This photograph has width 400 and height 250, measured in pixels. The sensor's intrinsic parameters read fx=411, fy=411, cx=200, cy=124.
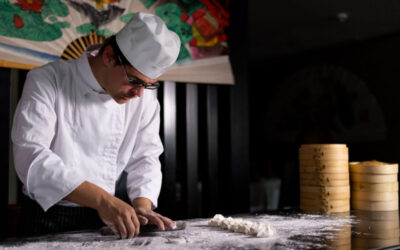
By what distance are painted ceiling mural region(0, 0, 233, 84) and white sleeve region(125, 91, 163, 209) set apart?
30.0 inches

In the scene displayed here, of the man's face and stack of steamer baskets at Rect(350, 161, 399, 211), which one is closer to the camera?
the man's face

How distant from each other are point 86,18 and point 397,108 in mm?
5200

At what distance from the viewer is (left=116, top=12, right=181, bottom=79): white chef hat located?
1785 millimetres

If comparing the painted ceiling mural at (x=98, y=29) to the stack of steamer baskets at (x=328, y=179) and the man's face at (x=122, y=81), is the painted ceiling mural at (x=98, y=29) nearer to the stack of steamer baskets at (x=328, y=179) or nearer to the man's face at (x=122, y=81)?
the man's face at (x=122, y=81)

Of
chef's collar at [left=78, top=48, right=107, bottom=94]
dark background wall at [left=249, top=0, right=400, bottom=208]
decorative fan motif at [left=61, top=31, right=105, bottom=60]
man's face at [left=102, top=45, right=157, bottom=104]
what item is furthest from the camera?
dark background wall at [left=249, top=0, right=400, bottom=208]

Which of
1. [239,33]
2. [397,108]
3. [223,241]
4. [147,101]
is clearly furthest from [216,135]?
[397,108]

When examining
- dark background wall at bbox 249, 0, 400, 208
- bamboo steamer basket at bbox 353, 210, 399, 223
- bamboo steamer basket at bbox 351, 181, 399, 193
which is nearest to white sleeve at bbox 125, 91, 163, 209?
bamboo steamer basket at bbox 353, 210, 399, 223

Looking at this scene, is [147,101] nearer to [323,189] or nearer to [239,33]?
[323,189]

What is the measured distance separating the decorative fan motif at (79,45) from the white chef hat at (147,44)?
33.0 inches

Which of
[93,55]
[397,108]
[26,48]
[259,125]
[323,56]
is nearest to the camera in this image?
[93,55]

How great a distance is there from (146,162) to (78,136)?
0.36 metres

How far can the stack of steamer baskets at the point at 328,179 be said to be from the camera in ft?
7.03

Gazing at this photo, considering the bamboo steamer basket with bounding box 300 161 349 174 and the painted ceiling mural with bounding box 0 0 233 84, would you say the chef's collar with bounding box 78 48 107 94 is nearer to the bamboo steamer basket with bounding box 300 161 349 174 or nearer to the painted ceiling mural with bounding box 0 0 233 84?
the painted ceiling mural with bounding box 0 0 233 84

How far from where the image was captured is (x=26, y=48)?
241 cm
